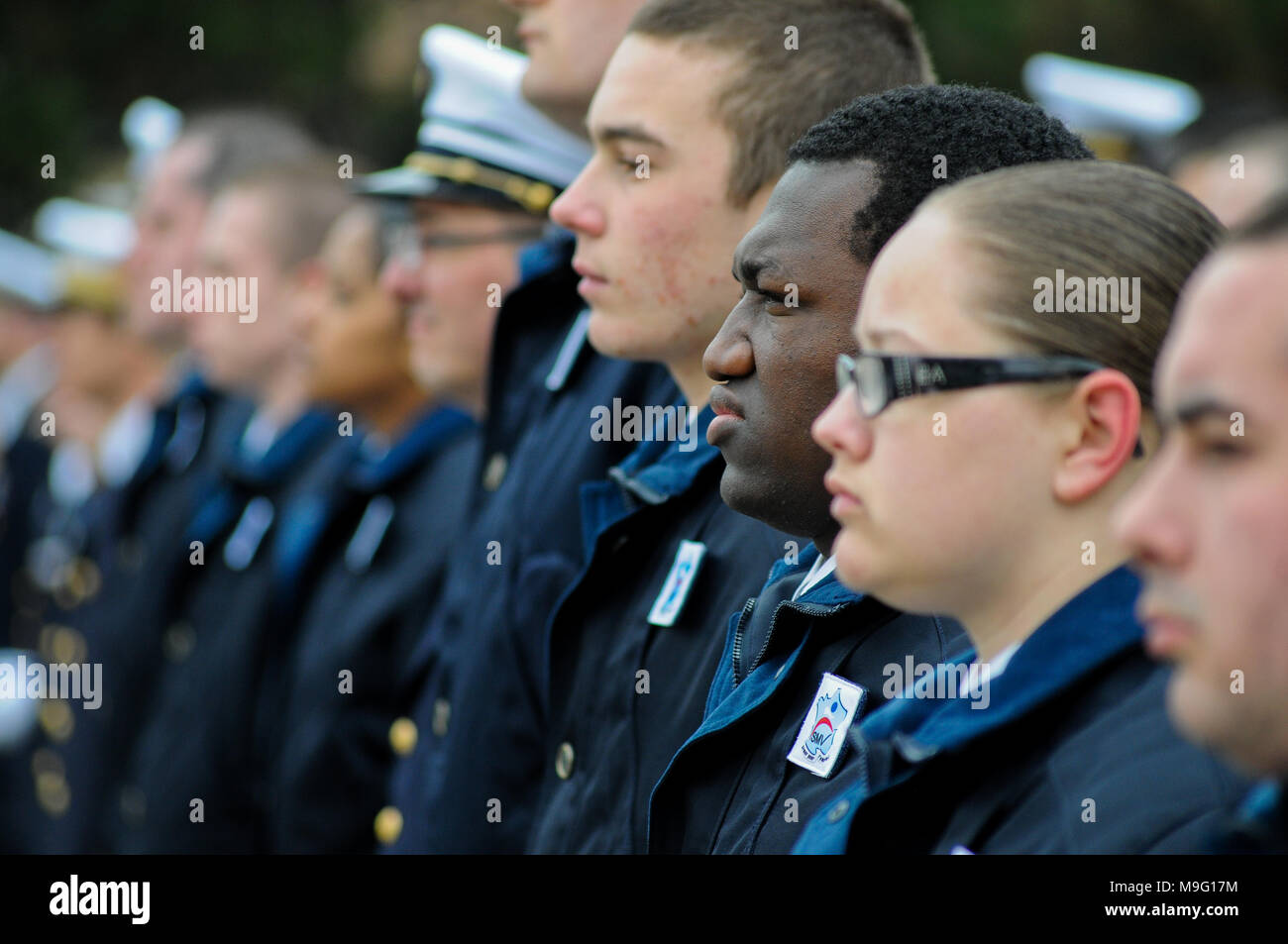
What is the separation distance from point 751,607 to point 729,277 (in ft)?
2.38

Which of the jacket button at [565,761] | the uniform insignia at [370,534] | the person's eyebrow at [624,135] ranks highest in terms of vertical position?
the person's eyebrow at [624,135]

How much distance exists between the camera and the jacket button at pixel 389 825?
421cm

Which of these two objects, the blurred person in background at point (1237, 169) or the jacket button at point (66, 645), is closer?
the blurred person in background at point (1237, 169)

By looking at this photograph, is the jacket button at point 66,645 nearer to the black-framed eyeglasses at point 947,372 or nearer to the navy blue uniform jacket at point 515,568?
the navy blue uniform jacket at point 515,568

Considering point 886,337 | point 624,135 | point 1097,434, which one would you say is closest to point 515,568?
point 624,135

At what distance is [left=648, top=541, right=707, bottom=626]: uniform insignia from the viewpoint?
Answer: 9.06 feet

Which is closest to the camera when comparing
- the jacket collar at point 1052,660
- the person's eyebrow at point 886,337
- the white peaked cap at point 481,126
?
the jacket collar at point 1052,660

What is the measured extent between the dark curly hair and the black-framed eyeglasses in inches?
18.4

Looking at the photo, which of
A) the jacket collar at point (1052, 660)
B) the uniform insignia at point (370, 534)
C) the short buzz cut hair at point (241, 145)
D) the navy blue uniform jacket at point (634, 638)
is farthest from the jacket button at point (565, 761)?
the short buzz cut hair at point (241, 145)

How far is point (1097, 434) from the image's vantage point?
5.96 ft

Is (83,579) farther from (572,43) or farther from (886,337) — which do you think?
(886,337)

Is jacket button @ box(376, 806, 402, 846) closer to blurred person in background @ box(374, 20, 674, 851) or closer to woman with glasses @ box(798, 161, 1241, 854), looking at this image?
blurred person in background @ box(374, 20, 674, 851)

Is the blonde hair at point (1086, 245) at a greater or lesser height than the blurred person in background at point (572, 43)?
lesser

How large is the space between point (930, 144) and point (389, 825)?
100 inches
